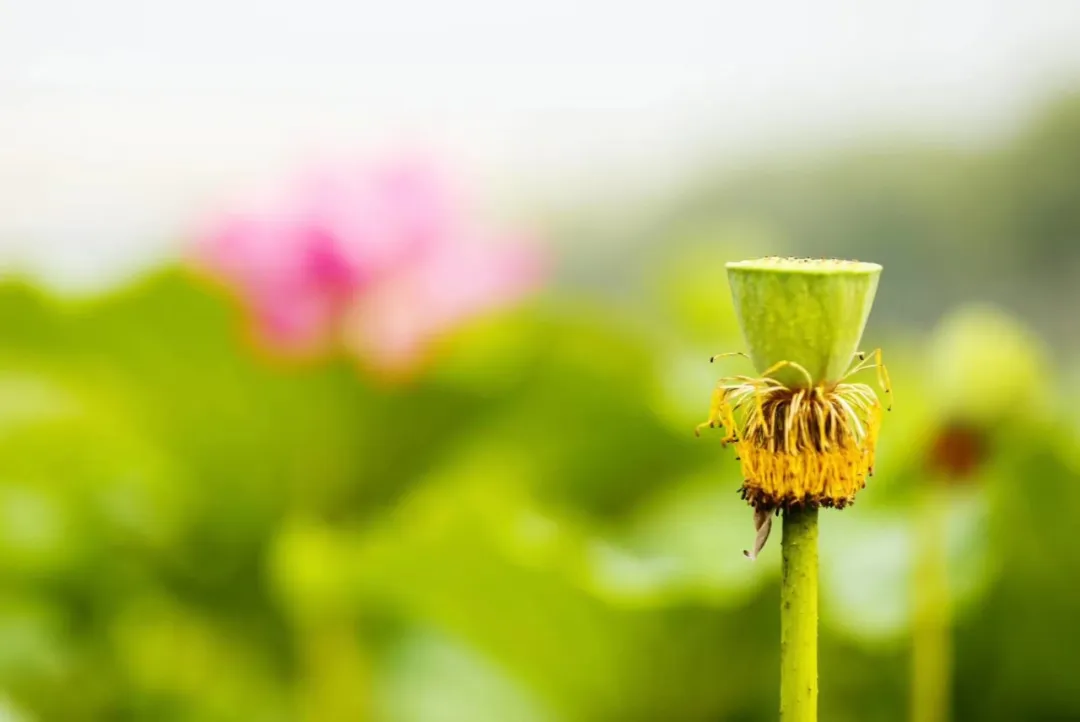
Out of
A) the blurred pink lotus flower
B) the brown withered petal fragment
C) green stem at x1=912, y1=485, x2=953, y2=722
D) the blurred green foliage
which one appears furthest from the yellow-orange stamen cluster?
the blurred pink lotus flower

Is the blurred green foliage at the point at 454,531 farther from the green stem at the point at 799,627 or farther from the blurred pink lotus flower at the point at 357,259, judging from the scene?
the green stem at the point at 799,627

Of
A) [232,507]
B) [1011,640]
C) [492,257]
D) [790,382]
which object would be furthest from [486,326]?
[790,382]

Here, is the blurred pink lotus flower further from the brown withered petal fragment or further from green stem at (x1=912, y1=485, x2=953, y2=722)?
the brown withered petal fragment

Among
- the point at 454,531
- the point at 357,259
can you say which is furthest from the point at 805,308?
the point at 357,259

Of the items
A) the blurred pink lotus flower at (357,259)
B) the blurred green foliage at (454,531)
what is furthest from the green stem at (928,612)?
the blurred pink lotus flower at (357,259)

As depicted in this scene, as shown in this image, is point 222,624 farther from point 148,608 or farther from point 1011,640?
point 1011,640

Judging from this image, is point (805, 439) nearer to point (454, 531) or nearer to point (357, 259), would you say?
point (454, 531)
